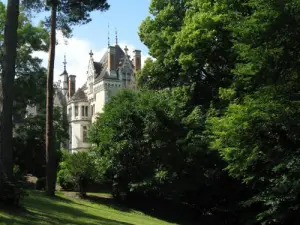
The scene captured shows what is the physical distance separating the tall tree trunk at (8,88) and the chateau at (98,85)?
4196 cm

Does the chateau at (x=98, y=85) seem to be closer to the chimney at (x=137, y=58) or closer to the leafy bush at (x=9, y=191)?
the chimney at (x=137, y=58)

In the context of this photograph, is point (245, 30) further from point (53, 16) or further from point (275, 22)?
point (53, 16)

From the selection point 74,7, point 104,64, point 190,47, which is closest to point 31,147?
point 190,47

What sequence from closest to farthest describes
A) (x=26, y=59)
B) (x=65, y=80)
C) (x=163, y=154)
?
(x=163, y=154) → (x=26, y=59) → (x=65, y=80)

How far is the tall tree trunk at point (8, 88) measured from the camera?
530 inches

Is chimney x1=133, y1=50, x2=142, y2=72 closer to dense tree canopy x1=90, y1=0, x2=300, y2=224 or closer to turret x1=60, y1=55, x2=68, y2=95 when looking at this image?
turret x1=60, y1=55, x2=68, y2=95

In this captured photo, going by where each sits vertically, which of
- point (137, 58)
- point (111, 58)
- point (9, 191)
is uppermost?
point (137, 58)

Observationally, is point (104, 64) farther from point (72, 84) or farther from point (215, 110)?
point (215, 110)

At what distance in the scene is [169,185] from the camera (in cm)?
2423

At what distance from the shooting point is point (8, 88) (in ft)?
45.1

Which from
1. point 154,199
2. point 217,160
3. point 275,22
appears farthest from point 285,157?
point 154,199

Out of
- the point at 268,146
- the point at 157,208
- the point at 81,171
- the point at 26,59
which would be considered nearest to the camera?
the point at 268,146

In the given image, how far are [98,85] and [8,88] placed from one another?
44.5 metres

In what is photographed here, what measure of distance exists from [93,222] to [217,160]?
11675 mm
